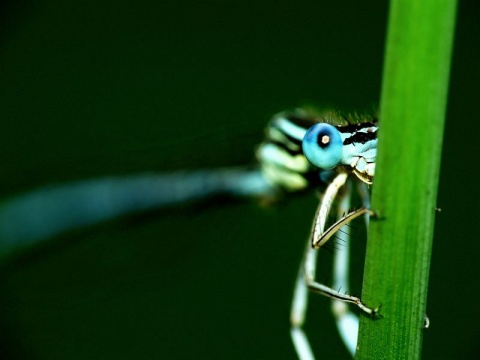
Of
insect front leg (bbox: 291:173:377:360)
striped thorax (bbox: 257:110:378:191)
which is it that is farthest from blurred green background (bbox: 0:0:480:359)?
insect front leg (bbox: 291:173:377:360)

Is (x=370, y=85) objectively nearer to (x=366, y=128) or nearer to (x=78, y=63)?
(x=78, y=63)

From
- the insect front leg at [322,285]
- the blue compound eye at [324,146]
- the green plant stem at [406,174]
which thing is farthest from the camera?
the blue compound eye at [324,146]

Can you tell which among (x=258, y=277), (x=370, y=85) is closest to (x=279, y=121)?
(x=258, y=277)

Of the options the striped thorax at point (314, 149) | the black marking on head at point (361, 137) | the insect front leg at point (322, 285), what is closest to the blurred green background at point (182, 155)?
the striped thorax at point (314, 149)

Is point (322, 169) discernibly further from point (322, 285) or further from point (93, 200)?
point (93, 200)

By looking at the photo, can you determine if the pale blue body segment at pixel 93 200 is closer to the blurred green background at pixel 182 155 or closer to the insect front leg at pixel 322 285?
the blurred green background at pixel 182 155

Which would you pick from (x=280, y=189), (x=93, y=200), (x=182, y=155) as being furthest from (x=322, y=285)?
(x=93, y=200)

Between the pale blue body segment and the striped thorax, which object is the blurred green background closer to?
the pale blue body segment
